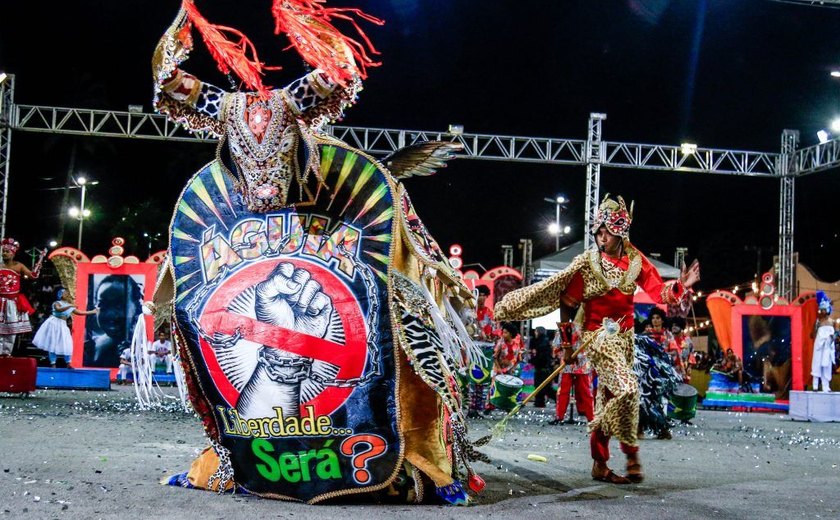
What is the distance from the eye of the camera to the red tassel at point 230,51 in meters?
5.11

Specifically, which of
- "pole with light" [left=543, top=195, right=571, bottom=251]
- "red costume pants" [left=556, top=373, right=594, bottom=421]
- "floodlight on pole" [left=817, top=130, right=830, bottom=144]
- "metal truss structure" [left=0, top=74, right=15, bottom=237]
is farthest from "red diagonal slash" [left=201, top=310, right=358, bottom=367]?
"pole with light" [left=543, top=195, right=571, bottom=251]

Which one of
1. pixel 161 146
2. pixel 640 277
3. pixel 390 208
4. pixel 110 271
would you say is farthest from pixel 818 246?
pixel 390 208

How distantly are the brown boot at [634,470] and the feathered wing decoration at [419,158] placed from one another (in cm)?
249

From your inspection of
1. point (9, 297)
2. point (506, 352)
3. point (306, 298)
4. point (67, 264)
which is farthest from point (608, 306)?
point (67, 264)

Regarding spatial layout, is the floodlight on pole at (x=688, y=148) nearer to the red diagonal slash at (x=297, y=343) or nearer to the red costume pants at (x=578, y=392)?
the red costume pants at (x=578, y=392)

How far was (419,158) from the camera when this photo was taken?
18.0 ft

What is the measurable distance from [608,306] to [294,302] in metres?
2.65

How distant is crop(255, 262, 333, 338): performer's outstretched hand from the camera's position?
4828 millimetres

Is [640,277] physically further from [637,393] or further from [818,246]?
[818,246]

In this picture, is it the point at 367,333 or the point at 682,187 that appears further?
the point at 682,187

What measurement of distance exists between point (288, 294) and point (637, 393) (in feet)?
9.21

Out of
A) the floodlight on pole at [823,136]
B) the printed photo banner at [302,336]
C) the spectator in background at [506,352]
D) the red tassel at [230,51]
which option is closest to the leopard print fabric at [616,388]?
the printed photo banner at [302,336]

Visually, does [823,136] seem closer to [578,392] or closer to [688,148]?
[688,148]

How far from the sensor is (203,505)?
15.2ft
